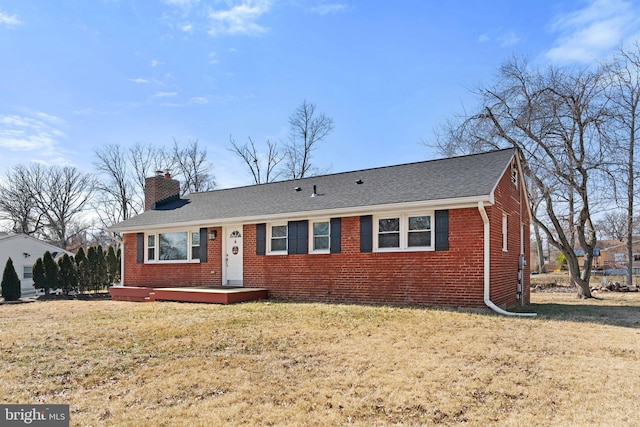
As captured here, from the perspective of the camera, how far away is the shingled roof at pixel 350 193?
11.2 metres

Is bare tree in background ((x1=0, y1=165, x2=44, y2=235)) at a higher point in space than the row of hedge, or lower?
higher

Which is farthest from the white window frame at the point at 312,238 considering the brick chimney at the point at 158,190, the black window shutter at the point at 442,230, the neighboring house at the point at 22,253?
the neighboring house at the point at 22,253

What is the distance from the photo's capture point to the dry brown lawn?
399 cm

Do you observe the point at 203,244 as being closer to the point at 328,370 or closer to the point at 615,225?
the point at 328,370

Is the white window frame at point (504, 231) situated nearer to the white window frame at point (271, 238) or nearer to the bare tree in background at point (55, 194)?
the white window frame at point (271, 238)

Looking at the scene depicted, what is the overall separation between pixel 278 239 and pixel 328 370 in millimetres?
8508

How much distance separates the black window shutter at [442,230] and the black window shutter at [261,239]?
554 centimetres

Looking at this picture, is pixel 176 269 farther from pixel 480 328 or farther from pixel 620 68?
pixel 620 68

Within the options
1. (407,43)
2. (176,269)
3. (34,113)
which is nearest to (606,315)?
(407,43)

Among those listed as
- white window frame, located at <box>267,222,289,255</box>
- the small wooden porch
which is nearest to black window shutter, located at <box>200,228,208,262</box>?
the small wooden porch

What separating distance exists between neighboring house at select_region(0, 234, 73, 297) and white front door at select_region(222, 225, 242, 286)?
605 inches

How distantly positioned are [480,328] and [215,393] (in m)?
5.42

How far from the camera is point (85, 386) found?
4859 mm

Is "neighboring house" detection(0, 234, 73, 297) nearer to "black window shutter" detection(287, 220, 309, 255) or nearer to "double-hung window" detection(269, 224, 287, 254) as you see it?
"double-hung window" detection(269, 224, 287, 254)
